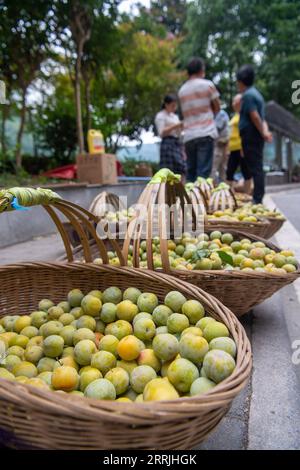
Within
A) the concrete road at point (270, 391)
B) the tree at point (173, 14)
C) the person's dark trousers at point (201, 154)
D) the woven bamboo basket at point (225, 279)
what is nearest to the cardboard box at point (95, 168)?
the person's dark trousers at point (201, 154)

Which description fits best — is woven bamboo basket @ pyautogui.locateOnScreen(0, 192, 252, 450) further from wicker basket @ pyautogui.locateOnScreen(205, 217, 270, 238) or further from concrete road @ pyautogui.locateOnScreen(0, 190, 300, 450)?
wicker basket @ pyautogui.locateOnScreen(205, 217, 270, 238)

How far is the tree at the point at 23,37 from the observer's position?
6.36m

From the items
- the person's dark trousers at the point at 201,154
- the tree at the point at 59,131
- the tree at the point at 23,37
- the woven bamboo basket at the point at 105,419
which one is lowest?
the woven bamboo basket at the point at 105,419

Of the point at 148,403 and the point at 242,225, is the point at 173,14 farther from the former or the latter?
the point at 148,403

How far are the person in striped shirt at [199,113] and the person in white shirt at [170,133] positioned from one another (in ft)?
1.74

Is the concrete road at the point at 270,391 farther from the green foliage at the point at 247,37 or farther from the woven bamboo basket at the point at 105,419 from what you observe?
the green foliage at the point at 247,37

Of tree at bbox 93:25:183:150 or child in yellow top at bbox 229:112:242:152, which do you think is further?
tree at bbox 93:25:183:150

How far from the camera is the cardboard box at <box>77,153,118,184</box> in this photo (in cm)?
686

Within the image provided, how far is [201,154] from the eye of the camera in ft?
16.1

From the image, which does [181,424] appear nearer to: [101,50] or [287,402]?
[287,402]

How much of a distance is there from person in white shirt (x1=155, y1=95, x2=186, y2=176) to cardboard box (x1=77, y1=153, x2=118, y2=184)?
4.47 feet

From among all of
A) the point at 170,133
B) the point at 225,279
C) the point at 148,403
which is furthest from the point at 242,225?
the point at 170,133

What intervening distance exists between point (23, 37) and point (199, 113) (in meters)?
3.93

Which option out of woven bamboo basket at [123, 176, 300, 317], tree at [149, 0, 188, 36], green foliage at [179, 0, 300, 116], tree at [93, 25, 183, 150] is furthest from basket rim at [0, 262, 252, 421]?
tree at [149, 0, 188, 36]
